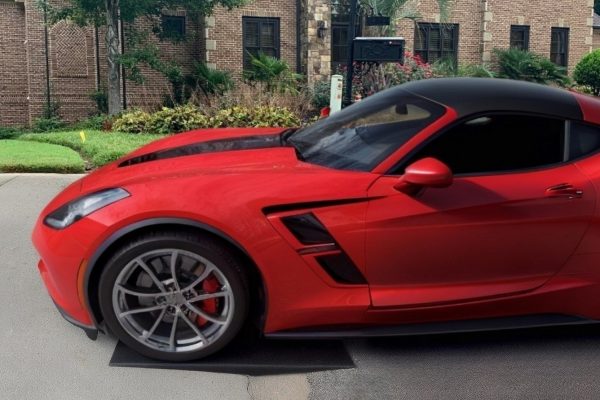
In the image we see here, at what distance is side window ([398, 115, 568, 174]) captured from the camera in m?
3.38

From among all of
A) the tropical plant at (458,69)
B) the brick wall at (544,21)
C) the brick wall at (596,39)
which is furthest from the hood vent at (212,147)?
the brick wall at (596,39)

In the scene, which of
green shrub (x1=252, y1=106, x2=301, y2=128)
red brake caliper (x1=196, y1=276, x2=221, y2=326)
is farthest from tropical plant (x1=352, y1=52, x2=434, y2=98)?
red brake caliper (x1=196, y1=276, x2=221, y2=326)

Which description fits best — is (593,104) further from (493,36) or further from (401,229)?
(493,36)

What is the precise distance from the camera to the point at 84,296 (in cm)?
324

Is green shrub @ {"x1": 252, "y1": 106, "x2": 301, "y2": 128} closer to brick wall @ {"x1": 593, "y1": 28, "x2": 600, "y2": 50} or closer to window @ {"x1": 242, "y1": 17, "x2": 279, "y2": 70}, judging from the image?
window @ {"x1": 242, "y1": 17, "x2": 279, "y2": 70}

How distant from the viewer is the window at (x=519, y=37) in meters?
25.3

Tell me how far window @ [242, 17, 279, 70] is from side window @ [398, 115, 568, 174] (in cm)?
1928

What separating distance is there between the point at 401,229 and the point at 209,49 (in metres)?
19.2

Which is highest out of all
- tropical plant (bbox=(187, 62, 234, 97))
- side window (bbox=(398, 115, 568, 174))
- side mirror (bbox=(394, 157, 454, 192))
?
tropical plant (bbox=(187, 62, 234, 97))

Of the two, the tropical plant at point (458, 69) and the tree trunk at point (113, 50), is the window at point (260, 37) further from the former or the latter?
the tree trunk at point (113, 50)

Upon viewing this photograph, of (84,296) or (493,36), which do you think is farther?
(493,36)

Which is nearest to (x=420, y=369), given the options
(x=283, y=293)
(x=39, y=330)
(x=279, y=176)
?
(x=283, y=293)

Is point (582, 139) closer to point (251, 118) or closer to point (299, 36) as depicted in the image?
point (251, 118)

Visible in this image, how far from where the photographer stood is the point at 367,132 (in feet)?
12.0
